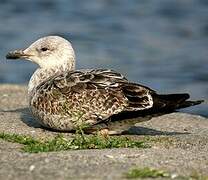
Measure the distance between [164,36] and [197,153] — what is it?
1259 centimetres

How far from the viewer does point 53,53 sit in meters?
11.3

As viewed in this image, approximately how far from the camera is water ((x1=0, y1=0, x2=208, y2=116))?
1814 centimetres

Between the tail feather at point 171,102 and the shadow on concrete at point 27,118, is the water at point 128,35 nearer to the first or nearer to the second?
the shadow on concrete at point 27,118

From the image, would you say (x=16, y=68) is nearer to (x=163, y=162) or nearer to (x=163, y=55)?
(x=163, y=55)

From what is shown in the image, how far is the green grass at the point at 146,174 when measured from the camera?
760 centimetres

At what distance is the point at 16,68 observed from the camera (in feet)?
60.7

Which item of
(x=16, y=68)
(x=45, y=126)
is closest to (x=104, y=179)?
(x=45, y=126)

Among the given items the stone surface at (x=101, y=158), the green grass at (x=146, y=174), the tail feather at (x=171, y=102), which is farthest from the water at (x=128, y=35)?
the green grass at (x=146, y=174)

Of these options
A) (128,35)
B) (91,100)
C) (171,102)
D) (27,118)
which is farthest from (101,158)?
(128,35)

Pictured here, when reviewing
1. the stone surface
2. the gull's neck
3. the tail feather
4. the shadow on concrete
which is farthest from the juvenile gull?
the gull's neck

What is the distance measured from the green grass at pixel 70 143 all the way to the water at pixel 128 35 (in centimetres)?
547

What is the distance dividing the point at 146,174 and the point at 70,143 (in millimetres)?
1695

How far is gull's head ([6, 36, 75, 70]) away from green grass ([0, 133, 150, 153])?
5.70 feet

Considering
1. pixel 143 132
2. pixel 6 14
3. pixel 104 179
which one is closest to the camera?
pixel 104 179
